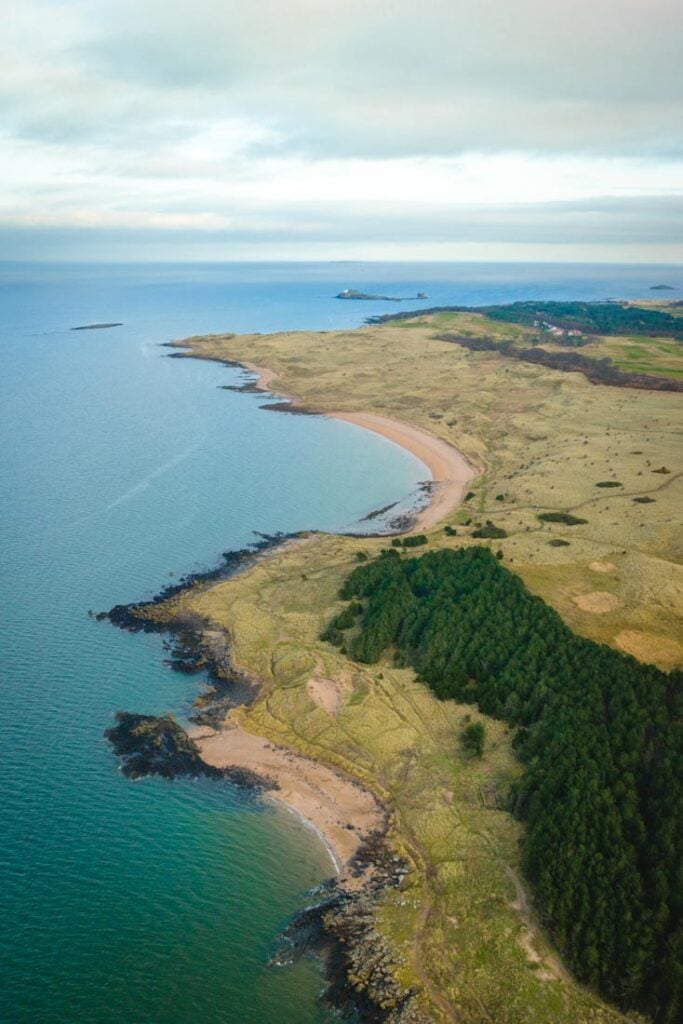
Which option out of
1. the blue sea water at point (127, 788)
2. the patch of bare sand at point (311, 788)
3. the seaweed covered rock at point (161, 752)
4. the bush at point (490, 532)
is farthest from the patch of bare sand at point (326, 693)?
the bush at point (490, 532)

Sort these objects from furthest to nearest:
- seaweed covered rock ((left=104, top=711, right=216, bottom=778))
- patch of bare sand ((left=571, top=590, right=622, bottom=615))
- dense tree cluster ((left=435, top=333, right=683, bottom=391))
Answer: dense tree cluster ((left=435, top=333, right=683, bottom=391)), patch of bare sand ((left=571, top=590, right=622, bottom=615)), seaweed covered rock ((left=104, top=711, right=216, bottom=778))

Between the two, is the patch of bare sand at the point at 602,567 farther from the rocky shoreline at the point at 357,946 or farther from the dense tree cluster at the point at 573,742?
the rocky shoreline at the point at 357,946

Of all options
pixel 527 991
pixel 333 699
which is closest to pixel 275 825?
pixel 333 699

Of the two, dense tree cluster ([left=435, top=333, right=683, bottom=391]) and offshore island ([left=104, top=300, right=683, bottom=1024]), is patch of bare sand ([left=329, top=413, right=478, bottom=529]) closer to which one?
offshore island ([left=104, top=300, right=683, bottom=1024])

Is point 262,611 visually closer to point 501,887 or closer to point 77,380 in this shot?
point 501,887

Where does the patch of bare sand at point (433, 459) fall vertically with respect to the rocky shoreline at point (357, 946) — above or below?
above

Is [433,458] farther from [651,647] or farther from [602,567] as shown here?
[651,647]

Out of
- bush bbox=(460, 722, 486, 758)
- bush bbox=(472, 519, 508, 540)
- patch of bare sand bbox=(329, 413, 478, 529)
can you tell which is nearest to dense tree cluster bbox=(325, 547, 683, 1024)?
bush bbox=(460, 722, 486, 758)
